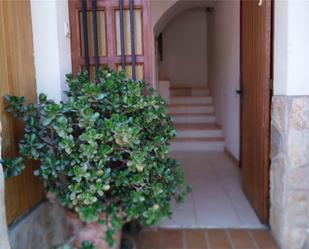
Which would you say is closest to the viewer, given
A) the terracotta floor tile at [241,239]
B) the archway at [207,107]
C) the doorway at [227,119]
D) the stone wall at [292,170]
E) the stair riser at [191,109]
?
the stone wall at [292,170]

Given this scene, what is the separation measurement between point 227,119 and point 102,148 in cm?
349

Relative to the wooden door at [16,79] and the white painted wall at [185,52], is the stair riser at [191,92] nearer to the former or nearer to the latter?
the white painted wall at [185,52]

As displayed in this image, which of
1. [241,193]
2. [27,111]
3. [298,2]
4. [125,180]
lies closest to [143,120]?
[125,180]

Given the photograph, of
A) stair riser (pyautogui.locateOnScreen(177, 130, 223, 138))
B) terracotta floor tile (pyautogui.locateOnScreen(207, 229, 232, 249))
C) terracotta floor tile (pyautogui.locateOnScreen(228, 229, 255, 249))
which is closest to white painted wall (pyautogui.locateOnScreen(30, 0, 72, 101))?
terracotta floor tile (pyautogui.locateOnScreen(207, 229, 232, 249))

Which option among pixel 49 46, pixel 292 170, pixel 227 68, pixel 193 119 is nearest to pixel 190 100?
pixel 193 119

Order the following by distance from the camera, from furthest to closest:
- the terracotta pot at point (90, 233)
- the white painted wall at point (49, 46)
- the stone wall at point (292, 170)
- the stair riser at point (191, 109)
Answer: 1. the stair riser at point (191, 109)
2. the stone wall at point (292, 170)
3. the white painted wall at point (49, 46)
4. the terracotta pot at point (90, 233)

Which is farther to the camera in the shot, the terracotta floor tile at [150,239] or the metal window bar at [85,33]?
the terracotta floor tile at [150,239]

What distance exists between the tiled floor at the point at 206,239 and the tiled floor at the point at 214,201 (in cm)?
9

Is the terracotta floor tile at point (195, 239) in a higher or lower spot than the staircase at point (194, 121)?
lower

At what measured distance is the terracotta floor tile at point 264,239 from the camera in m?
2.09

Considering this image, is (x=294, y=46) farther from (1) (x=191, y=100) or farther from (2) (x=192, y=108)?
(1) (x=191, y=100)

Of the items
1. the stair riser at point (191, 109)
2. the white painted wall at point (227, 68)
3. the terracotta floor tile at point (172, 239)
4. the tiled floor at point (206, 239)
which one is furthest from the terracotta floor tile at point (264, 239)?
the stair riser at point (191, 109)

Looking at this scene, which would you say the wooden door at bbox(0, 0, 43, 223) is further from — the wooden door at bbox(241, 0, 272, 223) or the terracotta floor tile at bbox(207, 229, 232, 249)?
the wooden door at bbox(241, 0, 272, 223)

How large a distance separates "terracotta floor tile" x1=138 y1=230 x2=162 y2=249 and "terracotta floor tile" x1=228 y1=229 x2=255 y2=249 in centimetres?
50
